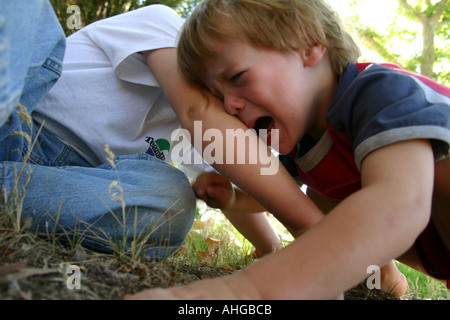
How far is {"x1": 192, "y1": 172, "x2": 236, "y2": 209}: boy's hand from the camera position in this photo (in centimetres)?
161

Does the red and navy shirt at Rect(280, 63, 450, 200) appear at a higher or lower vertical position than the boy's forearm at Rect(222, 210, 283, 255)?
higher

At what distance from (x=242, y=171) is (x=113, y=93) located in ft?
2.53

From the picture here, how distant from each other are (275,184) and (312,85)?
0.42 m

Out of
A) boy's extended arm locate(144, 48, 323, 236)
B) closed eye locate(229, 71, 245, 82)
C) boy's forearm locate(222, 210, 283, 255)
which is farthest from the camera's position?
boy's forearm locate(222, 210, 283, 255)

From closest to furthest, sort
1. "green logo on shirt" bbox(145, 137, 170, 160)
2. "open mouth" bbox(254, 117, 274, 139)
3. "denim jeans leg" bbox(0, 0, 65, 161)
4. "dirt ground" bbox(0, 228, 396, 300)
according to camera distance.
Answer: "dirt ground" bbox(0, 228, 396, 300), "denim jeans leg" bbox(0, 0, 65, 161), "open mouth" bbox(254, 117, 274, 139), "green logo on shirt" bbox(145, 137, 170, 160)

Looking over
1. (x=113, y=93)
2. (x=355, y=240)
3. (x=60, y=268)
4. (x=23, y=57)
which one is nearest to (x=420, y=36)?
(x=113, y=93)

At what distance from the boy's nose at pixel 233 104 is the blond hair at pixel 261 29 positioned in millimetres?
147

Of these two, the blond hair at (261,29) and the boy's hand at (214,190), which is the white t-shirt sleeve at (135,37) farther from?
the boy's hand at (214,190)

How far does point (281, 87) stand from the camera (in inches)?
57.8

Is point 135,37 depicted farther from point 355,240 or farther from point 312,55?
point 355,240

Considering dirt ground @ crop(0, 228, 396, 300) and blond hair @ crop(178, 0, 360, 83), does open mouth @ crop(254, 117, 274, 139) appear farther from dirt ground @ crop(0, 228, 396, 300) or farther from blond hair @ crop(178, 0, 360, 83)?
dirt ground @ crop(0, 228, 396, 300)

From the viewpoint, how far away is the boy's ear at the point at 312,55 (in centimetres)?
154

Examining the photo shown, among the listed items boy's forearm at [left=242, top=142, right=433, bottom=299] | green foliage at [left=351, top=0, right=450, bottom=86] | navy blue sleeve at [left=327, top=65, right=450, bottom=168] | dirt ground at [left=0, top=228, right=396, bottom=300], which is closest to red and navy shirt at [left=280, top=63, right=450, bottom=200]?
navy blue sleeve at [left=327, top=65, right=450, bottom=168]
